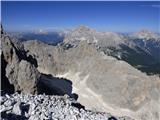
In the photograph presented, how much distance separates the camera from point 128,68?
120 meters

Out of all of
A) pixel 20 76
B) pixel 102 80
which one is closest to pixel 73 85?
pixel 102 80

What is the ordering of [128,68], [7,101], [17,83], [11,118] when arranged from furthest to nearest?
[128,68]
[17,83]
[7,101]
[11,118]

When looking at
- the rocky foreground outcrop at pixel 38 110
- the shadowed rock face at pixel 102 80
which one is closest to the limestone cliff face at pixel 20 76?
the rocky foreground outcrop at pixel 38 110

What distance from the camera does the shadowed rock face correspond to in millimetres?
99188

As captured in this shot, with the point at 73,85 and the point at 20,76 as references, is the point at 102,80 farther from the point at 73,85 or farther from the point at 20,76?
the point at 20,76

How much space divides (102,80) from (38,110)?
82998 mm

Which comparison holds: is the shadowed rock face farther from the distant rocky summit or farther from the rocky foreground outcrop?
the rocky foreground outcrop

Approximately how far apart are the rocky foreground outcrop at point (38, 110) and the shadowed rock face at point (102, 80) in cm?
5174

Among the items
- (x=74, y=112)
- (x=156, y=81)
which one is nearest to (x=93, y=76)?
(x=156, y=81)

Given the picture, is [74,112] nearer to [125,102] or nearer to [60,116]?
[60,116]

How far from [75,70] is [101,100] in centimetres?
2965

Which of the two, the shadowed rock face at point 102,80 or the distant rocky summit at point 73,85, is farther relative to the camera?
the shadowed rock face at point 102,80

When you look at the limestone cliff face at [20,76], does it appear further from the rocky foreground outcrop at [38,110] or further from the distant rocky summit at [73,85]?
the rocky foreground outcrop at [38,110]

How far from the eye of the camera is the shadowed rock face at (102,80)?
9919 centimetres
